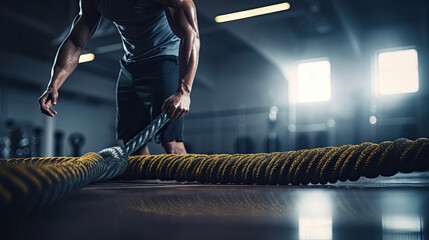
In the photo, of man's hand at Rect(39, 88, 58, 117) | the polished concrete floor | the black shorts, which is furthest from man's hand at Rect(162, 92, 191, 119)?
the polished concrete floor

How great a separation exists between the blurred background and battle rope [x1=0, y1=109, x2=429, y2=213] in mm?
3377

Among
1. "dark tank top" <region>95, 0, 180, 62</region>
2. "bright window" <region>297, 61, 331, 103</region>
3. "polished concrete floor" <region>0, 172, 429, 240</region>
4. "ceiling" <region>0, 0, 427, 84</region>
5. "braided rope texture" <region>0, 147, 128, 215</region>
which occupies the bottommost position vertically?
"polished concrete floor" <region>0, 172, 429, 240</region>

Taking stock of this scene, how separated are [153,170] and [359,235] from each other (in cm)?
94

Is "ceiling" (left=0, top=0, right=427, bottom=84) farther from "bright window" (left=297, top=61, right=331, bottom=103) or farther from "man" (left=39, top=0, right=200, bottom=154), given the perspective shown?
"man" (left=39, top=0, right=200, bottom=154)

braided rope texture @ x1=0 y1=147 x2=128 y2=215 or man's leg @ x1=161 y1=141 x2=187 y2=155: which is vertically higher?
man's leg @ x1=161 y1=141 x2=187 y2=155

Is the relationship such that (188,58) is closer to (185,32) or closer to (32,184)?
(185,32)

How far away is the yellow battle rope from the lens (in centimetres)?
43

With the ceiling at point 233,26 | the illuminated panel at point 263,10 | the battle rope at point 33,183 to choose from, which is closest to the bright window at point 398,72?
the ceiling at point 233,26

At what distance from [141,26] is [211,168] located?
77 cm

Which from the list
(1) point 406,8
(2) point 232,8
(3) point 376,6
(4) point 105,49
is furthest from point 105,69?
(1) point 406,8

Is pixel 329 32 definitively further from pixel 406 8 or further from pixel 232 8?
pixel 232 8

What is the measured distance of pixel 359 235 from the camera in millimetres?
329

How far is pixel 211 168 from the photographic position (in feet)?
3.48


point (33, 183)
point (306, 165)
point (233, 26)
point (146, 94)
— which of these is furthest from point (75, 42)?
point (233, 26)
